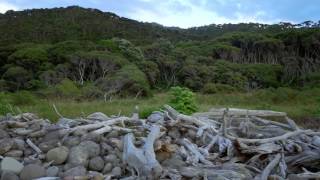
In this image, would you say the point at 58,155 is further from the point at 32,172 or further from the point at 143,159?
the point at 143,159

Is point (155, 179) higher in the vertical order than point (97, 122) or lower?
lower

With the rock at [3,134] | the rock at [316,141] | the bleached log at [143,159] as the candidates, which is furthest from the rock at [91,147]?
the rock at [316,141]

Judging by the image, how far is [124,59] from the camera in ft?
126

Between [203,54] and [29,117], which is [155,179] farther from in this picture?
[203,54]

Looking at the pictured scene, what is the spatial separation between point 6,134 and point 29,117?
790 millimetres

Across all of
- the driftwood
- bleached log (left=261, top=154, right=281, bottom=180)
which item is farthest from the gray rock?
bleached log (left=261, top=154, right=281, bottom=180)

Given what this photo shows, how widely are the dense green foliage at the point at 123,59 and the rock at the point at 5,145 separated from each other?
1757cm

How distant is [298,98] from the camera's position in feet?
80.1

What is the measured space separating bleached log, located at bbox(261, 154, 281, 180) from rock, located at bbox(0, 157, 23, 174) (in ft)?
8.77

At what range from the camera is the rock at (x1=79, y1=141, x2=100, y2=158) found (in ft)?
18.8

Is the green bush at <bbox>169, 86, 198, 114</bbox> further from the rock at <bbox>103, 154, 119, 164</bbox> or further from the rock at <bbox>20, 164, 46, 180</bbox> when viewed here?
the rock at <bbox>20, 164, 46, 180</bbox>

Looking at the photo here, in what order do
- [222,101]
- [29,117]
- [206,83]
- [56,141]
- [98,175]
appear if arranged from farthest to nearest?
[206,83], [222,101], [29,117], [56,141], [98,175]

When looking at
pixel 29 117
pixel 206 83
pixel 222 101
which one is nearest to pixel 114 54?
pixel 206 83

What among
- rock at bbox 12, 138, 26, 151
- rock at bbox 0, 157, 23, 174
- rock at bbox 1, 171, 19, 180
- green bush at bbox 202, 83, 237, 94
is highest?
rock at bbox 12, 138, 26, 151
